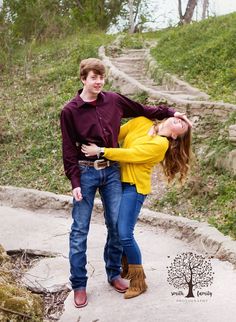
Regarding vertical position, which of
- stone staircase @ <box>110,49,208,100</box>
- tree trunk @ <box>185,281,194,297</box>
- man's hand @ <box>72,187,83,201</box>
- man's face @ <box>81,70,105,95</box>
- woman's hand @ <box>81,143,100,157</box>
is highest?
man's face @ <box>81,70,105,95</box>

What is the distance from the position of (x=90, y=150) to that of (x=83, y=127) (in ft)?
0.54

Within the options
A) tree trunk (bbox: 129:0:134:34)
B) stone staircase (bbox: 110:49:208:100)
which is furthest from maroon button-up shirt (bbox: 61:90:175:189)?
tree trunk (bbox: 129:0:134:34)

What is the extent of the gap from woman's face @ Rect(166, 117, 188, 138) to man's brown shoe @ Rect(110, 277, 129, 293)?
1.15m

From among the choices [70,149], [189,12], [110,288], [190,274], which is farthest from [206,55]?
[189,12]

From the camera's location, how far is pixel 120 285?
4.26 m

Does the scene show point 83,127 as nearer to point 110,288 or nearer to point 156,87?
point 110,288

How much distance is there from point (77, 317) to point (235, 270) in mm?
1377

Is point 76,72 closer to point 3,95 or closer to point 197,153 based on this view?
point 3,95

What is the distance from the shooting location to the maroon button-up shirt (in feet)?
12.8

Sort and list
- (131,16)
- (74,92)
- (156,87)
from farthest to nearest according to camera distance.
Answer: (131,16) → (74,92) → (156,87)

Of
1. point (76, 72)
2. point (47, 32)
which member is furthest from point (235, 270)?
point (47, 32)

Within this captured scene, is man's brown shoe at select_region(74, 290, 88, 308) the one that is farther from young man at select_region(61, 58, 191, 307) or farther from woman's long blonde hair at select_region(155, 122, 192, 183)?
woman's long blonde hair at select_region(155, 122, 192, 183)

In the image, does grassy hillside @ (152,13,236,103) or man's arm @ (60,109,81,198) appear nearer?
man's arm @ (60,109,81,198)

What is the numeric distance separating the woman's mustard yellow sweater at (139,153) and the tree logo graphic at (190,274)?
73 cm
